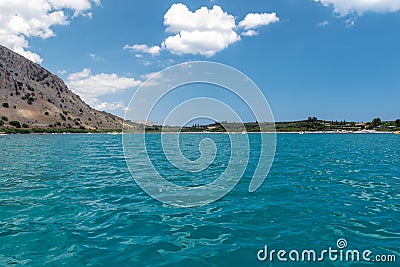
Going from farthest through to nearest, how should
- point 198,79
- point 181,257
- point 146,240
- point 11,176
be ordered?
point 11,176 < point 198,79 < point 146,240 < point 181,257

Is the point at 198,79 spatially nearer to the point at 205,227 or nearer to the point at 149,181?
the point at 205,227

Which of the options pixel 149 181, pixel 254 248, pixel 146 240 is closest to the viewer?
pixel 254 248

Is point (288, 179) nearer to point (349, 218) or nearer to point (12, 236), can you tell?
point (349, 218)

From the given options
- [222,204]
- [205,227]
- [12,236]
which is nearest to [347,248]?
[205,227]

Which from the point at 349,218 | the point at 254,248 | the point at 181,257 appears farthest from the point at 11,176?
the point at 349,218

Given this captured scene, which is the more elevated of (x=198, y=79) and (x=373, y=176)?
(x=198, y=79)

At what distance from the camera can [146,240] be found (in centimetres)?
992

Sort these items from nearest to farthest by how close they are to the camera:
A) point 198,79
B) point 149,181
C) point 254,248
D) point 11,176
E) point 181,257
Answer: point 181,257 < point 254,248 < point 198,79 < point 149,181 < point 11,176

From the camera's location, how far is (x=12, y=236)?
33.4 feet

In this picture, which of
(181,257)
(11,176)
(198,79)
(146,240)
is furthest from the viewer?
(11,176)

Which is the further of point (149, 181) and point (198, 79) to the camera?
point (149, 181)

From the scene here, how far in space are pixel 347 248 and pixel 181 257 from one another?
18.4 feet

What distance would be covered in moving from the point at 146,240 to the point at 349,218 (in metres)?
8.86

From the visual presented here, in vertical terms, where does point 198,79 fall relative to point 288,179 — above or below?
above
